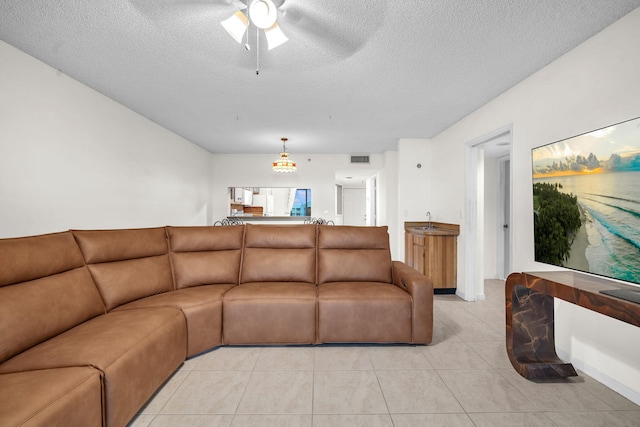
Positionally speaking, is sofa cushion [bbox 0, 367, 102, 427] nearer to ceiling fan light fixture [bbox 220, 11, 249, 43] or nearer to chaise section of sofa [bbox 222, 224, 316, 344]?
chaise section of sofa [bbox 222, 224, 316, 344]

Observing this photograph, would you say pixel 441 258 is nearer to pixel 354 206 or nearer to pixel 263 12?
pixel 263 12

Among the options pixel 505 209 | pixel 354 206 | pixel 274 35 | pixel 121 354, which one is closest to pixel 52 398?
pixel 121 354

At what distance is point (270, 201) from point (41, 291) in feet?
18.6

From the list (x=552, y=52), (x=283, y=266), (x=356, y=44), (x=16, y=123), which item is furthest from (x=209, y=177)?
(x=552, y=52)

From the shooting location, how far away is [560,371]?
1987mm

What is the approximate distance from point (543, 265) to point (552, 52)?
1834mm

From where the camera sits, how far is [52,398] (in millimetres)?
1066

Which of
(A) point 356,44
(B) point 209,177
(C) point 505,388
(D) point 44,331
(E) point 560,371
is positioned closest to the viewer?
(D) point 44,331

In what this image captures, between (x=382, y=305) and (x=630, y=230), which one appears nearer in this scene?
(x=630, y=230)

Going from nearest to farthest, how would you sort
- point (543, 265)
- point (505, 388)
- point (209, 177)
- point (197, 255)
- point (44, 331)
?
point (44, 331)
point (505, 388)
point (543, 265)
point (197, 255)
point (209, 177)

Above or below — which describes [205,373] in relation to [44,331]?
below

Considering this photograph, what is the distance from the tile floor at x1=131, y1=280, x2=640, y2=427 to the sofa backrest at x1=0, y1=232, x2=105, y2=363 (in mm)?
739

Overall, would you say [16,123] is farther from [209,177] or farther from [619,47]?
Result: [619,47]

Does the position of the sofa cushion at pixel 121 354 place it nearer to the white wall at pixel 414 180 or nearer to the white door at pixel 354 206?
the white wall at pixel 414 180
